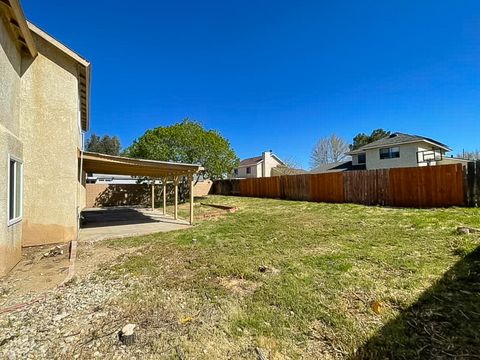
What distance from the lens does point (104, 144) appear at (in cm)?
5338

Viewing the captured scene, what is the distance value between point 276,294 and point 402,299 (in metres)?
1.61

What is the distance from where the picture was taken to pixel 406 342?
248 centimetres

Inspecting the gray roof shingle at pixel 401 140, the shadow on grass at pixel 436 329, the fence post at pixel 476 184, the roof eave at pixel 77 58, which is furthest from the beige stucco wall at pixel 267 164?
the shadow on grass at pixel 436 329

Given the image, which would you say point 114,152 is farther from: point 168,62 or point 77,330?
point 77,330

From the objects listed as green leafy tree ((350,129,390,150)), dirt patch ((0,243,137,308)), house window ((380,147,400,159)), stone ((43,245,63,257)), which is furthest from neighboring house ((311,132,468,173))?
stone ((43,245,63,257))

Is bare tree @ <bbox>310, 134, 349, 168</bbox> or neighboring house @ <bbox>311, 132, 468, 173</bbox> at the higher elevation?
bare tree @ <bbox>310, 134, 349, 168</bbox>

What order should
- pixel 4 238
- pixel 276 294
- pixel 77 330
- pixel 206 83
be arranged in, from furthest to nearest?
pixel 206 83, pixel 4 238, pixel 276 294, pixel 77 330

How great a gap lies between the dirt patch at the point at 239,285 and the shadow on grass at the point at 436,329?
1.70 m

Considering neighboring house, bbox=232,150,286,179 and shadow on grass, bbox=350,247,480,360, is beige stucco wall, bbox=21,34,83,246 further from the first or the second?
neighboring house, bbox=232,150,286,179

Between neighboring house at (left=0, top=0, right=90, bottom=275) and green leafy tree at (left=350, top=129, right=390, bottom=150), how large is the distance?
40.1m

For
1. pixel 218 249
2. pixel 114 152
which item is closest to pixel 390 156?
pixel 218 249

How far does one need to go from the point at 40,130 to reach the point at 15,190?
6.55 ft

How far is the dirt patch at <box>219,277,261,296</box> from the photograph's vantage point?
12.3 ft

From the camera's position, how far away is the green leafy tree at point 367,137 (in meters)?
38.2
